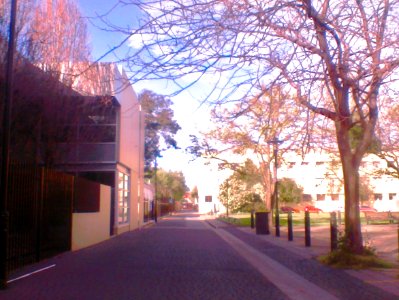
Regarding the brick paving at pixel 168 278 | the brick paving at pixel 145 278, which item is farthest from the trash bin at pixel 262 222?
the brick paving at pixel 145 278

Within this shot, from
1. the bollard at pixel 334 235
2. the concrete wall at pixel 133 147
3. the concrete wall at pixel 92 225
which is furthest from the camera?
the concrete wall at pixel 133 147

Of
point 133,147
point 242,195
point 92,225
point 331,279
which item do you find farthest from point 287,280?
point 242,195

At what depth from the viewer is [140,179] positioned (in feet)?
121

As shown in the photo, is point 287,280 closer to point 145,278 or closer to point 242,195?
point 145,278

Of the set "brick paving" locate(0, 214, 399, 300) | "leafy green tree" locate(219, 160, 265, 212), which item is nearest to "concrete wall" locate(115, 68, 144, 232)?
"brick paving" locate(0, 214, 399, 300)

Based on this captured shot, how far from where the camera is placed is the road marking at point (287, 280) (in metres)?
9.08

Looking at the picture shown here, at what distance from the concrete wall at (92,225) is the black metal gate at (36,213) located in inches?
43.8

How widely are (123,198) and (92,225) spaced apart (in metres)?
9.07

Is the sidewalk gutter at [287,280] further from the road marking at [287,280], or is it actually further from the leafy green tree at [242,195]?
the leafy green tree at [242,195]

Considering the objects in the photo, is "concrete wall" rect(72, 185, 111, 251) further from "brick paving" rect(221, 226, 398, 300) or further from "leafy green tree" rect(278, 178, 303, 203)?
"leafy green tree" rect(278, 178, 303, 203)

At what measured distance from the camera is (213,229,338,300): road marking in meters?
9.08

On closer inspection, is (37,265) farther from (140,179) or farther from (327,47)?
(140,179)

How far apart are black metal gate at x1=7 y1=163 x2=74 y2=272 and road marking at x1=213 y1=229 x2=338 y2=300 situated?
17.2 feet

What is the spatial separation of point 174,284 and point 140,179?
27345mm
